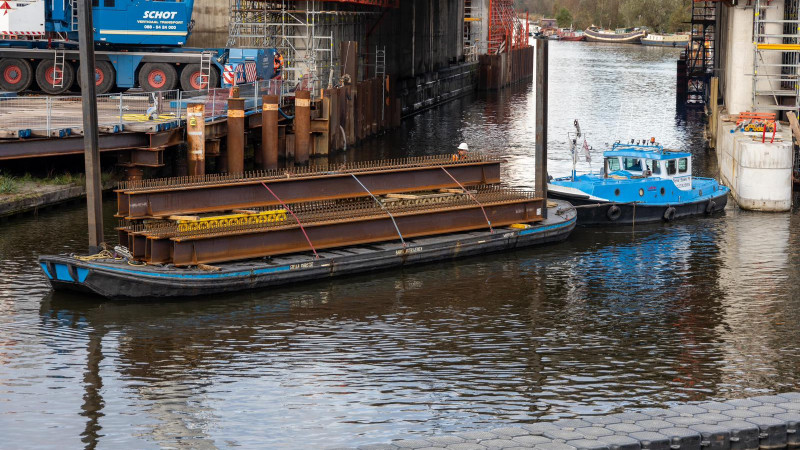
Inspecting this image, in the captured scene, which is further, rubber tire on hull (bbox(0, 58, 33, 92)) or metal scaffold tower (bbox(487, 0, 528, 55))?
metal scaffold tower (bbox(487, 0, 528, 55))

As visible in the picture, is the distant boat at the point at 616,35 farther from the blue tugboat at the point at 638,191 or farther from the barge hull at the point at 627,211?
the barge hull at the point at 627,211

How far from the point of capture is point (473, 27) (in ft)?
350

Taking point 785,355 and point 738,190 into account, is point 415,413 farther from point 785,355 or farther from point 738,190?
point 738,190

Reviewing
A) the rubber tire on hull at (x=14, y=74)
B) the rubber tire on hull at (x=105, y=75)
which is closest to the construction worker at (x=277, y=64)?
the rubber tire on hull at (x=105, y=75)

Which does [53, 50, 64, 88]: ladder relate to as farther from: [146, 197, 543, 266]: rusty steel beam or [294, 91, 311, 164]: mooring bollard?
[146, 197, 543, 266]: rusty steel beam

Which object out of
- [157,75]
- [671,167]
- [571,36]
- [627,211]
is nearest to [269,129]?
[157,75]

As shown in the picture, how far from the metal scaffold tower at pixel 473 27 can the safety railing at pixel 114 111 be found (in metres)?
57.1

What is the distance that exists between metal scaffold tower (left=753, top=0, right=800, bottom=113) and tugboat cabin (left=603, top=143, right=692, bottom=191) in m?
8.29

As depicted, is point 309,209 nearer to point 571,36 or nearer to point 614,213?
point 614,213

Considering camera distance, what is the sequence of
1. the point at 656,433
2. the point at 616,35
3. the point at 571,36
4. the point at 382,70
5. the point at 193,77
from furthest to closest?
1. the point at 571,36
2. the point at 616,35
3. the point at 382,70
4. the point at 193,77
5. the point at 656,433

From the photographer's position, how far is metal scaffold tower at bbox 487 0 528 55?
10681cm

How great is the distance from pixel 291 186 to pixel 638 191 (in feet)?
41.5

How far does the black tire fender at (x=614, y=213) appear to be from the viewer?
3678cm

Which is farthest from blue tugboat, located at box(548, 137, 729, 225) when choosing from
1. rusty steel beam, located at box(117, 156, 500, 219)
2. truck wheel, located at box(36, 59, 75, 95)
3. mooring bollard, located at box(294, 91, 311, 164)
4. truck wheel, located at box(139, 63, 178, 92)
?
truck wheel, located at box(36, 59, 75, 95)
